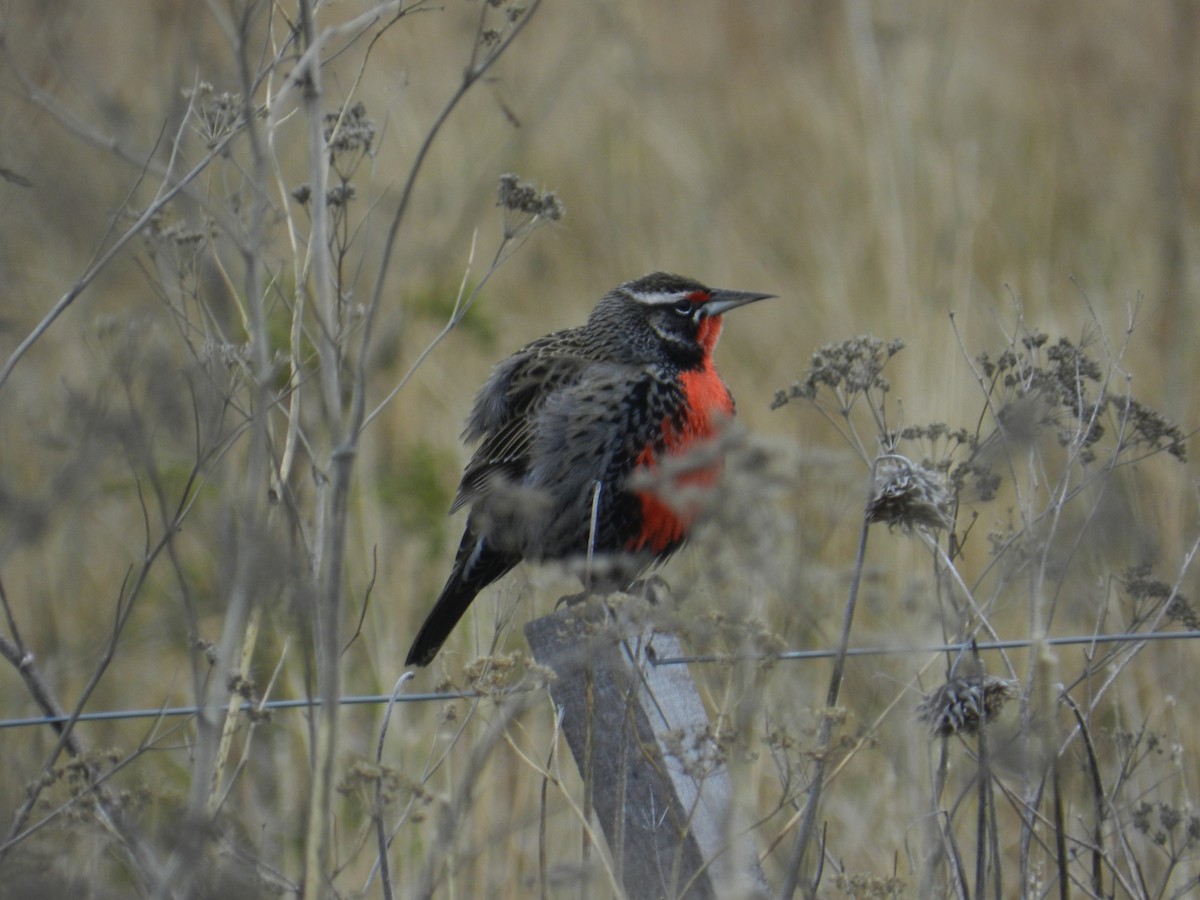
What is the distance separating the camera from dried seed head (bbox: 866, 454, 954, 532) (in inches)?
90.0

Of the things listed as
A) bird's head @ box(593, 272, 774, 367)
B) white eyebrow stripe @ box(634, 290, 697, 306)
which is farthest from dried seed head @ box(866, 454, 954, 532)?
white eyebrow stripe @ box(634, 290, 697, 306)

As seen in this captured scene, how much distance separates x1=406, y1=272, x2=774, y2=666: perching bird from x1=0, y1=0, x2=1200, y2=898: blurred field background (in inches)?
8.8

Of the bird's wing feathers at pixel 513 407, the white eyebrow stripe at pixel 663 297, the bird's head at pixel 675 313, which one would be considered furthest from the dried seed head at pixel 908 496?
the white eyebrow stripe at pixel 663 297

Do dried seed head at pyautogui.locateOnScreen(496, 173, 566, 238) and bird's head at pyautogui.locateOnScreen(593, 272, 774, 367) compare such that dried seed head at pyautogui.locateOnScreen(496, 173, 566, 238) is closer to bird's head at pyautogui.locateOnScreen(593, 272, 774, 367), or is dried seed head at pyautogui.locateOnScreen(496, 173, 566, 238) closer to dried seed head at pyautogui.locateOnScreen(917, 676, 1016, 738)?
dried seed head at pyautogui.locateOnScreen(917, 676, 1016, 738)

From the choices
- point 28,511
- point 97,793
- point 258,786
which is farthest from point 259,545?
point 258,786

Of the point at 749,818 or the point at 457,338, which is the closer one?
the point at 749,818

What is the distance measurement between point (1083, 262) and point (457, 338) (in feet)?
8.06

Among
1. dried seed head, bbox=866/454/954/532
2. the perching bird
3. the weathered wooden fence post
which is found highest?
the perching bird

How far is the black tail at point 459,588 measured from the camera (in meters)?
3.97

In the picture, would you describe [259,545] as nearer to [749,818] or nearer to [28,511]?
[28,511]

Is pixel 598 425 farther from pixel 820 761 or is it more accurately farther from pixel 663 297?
pixel 820 761

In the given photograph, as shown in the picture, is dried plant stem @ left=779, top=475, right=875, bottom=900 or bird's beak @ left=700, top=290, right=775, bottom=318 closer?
dried plant stem @ left=779, top=475, right=875, bottom=900

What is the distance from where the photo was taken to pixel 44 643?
4.59m

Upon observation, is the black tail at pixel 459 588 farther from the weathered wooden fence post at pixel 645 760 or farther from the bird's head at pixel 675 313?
the weathered wooden fence post at pixel 645 760
